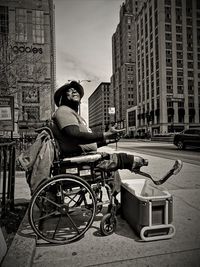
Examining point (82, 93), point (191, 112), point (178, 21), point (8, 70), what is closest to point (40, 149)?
point (82, 93)

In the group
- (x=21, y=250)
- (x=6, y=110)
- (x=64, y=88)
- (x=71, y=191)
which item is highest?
(x=64, y=88)

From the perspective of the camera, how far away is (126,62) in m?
122

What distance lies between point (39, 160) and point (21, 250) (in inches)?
39.1

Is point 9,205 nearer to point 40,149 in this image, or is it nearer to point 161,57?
point 40,149

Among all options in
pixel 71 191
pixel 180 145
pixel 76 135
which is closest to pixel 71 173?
pixel 71 191

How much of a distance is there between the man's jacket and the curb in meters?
0.54

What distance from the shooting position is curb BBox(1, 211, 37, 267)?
2059mm

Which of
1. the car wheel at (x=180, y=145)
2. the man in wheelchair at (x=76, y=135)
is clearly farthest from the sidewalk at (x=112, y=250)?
the car wheel at (x=180, y=145)

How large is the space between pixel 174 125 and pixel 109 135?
248 ft

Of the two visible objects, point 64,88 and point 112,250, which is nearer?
point 112,250

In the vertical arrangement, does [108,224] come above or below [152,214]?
below

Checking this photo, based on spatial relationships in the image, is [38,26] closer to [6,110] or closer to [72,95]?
[6,110]

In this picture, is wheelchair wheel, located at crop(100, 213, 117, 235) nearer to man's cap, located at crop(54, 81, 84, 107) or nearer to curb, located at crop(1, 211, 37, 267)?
curb, located at crop(1, 211, 37, 267)

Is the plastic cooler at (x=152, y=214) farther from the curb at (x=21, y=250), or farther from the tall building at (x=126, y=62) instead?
the tall building at (x=126, y=62)
